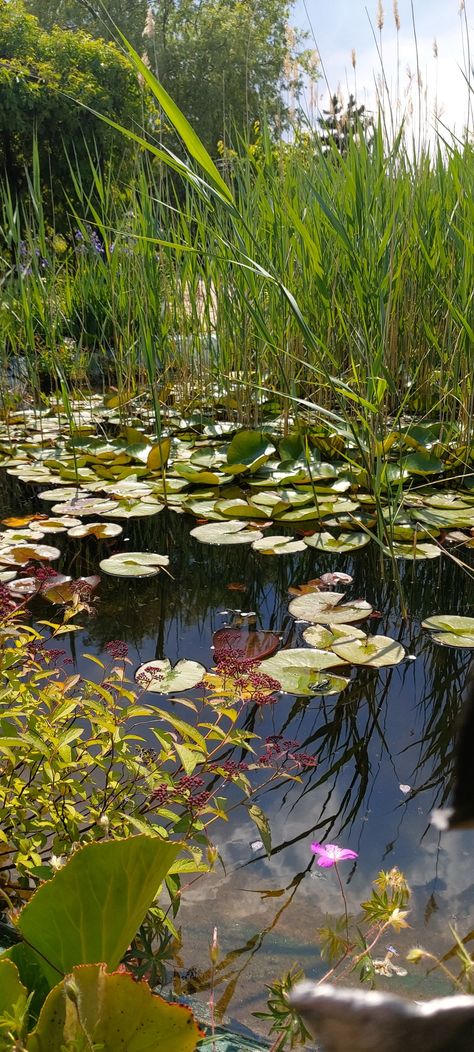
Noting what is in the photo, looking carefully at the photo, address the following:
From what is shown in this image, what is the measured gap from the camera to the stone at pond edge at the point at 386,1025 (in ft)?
0.29

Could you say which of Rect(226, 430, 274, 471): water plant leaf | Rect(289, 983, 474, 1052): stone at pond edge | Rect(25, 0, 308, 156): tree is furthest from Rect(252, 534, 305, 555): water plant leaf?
Rect(25, 0, 308, 156): tree

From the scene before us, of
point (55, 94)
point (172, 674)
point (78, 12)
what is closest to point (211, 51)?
point (78, 12)

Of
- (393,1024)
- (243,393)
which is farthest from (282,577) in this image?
(393,1024)

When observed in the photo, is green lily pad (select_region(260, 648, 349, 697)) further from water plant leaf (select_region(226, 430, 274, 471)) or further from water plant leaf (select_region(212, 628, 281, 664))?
water plant leaf (select_region(226, 430, 274, 471))

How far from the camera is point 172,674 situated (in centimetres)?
133

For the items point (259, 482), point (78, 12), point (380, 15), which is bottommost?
point (259, 482)

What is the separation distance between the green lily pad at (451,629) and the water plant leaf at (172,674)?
0.48 m

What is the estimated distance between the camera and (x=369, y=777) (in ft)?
3.72

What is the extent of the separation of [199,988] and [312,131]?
229cm

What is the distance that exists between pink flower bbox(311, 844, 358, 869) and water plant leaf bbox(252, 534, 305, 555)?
1.05m

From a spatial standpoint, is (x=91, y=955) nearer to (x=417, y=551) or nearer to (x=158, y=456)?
(x=417, y=551)

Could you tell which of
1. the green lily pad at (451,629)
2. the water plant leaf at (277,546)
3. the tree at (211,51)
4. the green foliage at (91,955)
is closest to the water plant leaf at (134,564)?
the water plant leaf at (277,546)

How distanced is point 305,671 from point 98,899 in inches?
35.0

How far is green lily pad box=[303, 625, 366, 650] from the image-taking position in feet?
4.91
